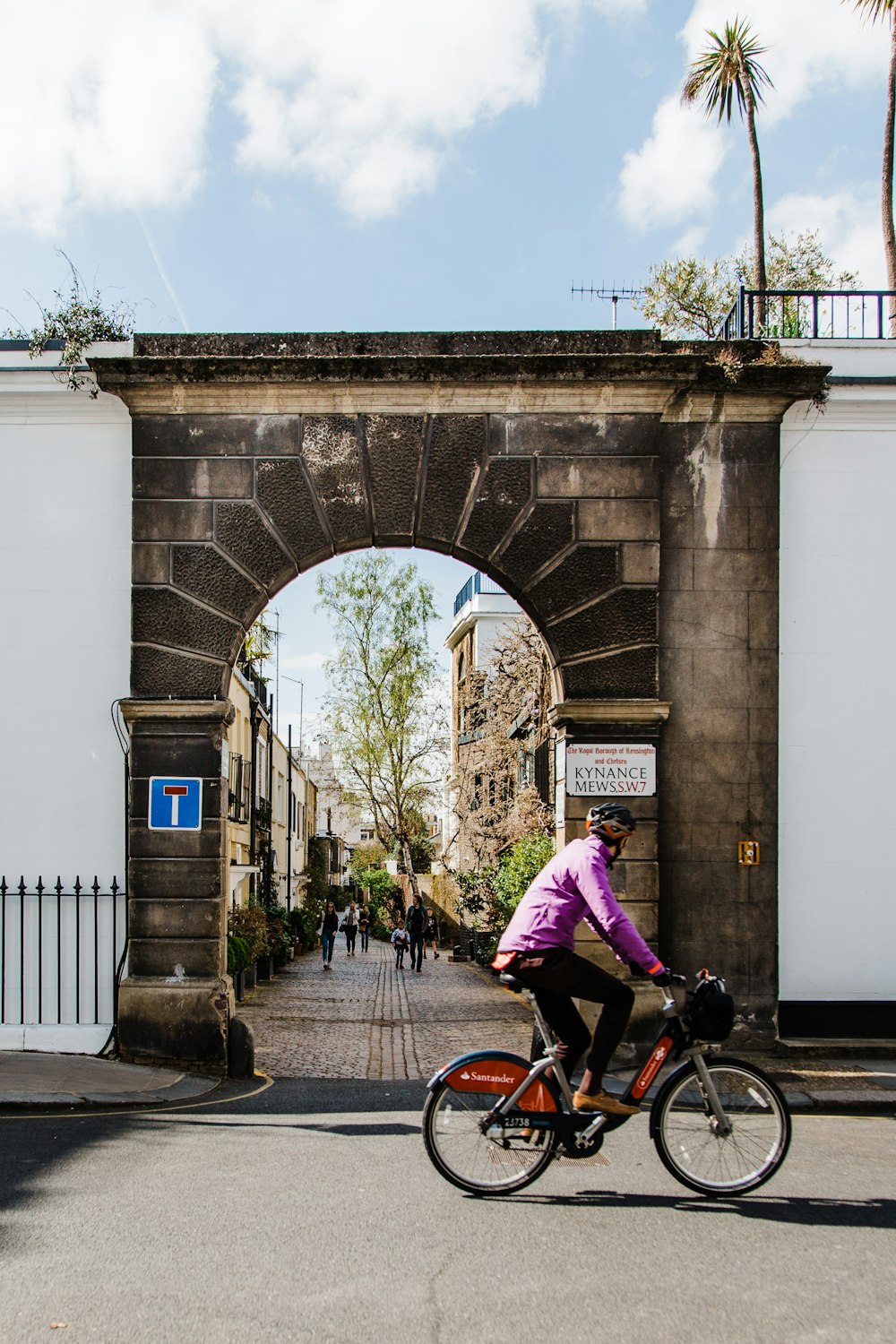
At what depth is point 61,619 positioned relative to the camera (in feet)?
38.7

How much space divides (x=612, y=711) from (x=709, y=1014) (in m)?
5.34

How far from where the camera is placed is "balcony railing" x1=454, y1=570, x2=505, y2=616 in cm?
5328

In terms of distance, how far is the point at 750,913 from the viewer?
38.1 ft

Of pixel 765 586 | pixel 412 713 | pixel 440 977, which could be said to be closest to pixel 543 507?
pixel 765 586

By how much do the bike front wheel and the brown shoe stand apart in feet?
0.48

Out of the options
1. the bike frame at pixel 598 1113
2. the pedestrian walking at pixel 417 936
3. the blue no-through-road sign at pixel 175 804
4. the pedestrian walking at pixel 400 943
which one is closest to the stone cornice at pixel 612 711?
the blue no-through-road sign at pixel 175 804

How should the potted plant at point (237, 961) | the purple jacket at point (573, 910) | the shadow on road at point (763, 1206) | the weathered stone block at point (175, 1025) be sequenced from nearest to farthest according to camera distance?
the shadow on road at point (763, 1206) < the purple jacket at point (573, 910) < the weathered stone block at point (175, 1025) < the potted plant at point (237, 961)

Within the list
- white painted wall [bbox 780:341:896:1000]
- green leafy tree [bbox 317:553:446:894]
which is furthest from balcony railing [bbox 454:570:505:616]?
white painted wall [bbox 780:341:896:1000]

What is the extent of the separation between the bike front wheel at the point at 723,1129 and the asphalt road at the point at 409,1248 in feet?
0.44

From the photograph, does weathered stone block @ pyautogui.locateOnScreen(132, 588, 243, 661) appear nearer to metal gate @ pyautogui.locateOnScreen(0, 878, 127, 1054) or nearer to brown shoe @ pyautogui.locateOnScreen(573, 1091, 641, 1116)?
metal gate @ pyautogui.locateOnScreen(0, 878, 127, 1054)

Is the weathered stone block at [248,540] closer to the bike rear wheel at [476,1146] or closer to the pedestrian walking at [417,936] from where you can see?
the bike rear wheel at [476,1146]

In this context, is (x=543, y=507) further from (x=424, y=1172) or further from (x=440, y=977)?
(x=440, y=977)

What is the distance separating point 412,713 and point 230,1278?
41265 mm

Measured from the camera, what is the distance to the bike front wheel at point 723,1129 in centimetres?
626
